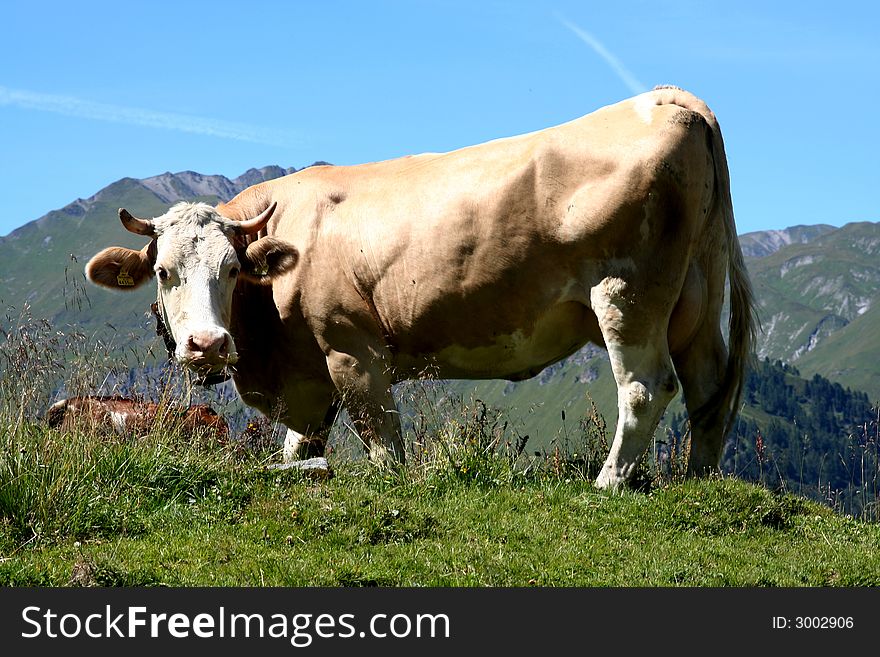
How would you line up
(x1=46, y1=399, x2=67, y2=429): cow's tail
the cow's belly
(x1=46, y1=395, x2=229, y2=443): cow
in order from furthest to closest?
the cow's belly → (x1=46, y1=399, x2=67, y2=429): cow's tail → (x1=46, y1=395, x2=229, y2=443): cow

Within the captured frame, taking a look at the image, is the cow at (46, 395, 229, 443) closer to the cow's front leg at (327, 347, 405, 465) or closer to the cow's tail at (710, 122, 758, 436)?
the cow's front leg at (327, 347, 405, 465)

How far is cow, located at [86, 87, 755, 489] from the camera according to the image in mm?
9805

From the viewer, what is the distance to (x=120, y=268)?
11.6 meters

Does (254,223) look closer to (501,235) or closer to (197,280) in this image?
(197,280)

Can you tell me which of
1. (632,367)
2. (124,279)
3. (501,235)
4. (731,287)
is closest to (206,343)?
(124,279)

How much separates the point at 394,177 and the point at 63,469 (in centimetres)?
473

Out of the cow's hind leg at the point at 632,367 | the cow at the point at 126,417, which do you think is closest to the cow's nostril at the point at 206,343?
the cow at the point at 126,417

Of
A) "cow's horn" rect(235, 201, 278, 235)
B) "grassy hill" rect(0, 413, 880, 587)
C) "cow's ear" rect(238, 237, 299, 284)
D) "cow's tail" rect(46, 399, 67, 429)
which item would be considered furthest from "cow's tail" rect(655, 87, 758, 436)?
"cow's tail" rect(46, 399, 67, 429)

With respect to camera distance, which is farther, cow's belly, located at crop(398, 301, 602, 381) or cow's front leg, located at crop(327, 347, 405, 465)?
cow's front leg, located at crop(327, 347, 405, 465)

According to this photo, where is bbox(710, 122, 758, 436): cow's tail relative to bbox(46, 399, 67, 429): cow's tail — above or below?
above

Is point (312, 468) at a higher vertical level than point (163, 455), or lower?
lower

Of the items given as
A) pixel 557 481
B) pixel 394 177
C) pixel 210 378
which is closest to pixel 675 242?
pixel 557 481

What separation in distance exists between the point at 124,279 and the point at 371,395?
10.1ft

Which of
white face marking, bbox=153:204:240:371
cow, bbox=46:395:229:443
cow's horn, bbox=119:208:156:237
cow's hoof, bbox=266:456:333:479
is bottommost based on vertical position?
cow's hoof, bbox=266:456:333:479
